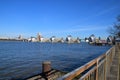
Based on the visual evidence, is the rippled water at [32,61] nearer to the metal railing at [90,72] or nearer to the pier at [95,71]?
the pier at [95,71]

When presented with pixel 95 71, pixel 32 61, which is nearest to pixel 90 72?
pixel 95 71

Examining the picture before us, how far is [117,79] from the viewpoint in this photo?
8.16m

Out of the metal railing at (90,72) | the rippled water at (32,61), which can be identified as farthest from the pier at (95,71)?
the rippled water at (32,61)

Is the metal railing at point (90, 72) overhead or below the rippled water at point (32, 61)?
overhead

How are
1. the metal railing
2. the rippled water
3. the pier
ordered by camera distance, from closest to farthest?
1. the metal railing
2. the pier
3. the rippled water

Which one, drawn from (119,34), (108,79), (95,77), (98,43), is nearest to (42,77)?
(108,79)

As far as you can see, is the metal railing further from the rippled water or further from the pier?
the rippled water

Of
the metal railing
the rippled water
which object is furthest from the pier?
the rippled water

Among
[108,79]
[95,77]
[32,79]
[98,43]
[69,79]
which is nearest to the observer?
[69,79]

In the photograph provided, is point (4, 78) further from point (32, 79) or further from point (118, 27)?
point (118, 27)

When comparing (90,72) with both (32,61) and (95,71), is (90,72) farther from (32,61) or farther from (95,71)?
(32,61)

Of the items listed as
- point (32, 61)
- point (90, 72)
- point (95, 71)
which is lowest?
point (32, 61)

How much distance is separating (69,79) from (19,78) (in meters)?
13.7

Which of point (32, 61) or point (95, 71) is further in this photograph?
point (32, 61)
